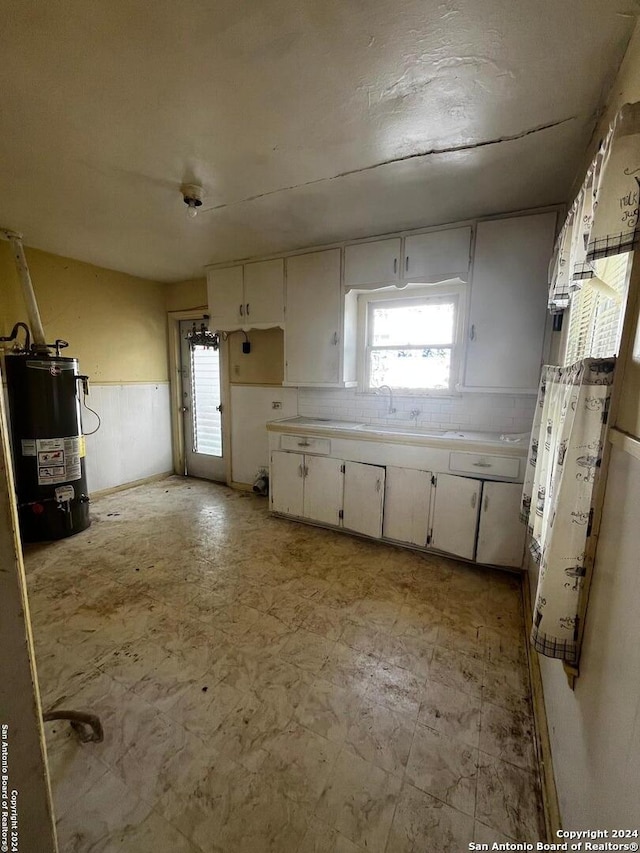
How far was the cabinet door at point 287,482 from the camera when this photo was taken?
3.10m

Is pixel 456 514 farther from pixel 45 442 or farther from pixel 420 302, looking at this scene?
pixel 45 442

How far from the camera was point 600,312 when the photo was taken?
1.34 meters

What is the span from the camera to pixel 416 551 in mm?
2701

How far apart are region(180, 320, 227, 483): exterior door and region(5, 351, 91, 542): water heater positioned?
1.51 metres

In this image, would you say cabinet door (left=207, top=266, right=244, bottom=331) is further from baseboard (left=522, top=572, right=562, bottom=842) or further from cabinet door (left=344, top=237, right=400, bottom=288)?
baseboard (left=522, top=572, right=562, bottom=842)

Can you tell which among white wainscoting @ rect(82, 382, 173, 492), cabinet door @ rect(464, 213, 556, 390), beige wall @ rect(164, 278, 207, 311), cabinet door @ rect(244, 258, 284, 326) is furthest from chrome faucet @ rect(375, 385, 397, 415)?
white wainscoting @ rect(82, 382, 173, 492)

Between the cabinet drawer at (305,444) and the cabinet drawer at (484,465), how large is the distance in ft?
3.30

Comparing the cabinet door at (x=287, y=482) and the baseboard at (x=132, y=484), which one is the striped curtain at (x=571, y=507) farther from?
the baseboard at (x=132, y=484)

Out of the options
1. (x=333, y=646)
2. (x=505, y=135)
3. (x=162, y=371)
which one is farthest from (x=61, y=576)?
(x=505, y=135)

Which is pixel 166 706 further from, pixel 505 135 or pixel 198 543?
pixel 505 135

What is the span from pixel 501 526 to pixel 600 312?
1.49m

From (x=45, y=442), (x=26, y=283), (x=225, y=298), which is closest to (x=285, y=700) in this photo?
(x=45, y=442)

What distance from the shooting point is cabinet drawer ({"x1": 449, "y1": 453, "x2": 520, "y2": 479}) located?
2.28 meters

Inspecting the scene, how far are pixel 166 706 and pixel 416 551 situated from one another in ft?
6.19
